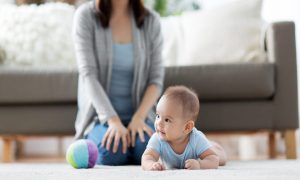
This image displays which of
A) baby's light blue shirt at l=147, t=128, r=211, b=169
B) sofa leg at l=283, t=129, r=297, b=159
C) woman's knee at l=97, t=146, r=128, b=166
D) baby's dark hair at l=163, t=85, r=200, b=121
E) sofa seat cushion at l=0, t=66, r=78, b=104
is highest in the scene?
baby's dark hair at l=163, t=85, r=200, b=121

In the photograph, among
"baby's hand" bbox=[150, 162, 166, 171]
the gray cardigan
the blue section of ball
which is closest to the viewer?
"baby's hand" bbox=[150, 162, 166, 171]

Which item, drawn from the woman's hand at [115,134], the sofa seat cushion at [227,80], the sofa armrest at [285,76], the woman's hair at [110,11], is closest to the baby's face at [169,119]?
the woman's hand at [115,134]

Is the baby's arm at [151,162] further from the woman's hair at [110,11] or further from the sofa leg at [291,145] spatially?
the sofa leg at [291,145]

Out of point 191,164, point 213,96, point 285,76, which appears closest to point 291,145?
point 285,76

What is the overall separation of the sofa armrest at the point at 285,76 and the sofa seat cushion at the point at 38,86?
851mm

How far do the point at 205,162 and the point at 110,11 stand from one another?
857mm

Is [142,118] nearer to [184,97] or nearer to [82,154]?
[82,154]

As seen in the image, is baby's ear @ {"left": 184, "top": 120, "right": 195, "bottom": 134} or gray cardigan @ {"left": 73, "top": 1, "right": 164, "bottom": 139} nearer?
baby's ear @ {"left": 184, "top": 120, "right": 195, "bottom": 134}

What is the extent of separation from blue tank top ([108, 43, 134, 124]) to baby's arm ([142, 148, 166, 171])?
55 cm

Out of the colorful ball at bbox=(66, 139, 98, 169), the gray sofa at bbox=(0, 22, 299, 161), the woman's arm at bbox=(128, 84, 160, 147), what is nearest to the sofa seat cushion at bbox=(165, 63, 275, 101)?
the gray sofa at bbox=(0, 22, 299, 161)

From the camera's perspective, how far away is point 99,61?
2.20 metres

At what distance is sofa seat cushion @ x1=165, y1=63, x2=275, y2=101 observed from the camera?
2.44m

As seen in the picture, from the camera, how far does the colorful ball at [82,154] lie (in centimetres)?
177

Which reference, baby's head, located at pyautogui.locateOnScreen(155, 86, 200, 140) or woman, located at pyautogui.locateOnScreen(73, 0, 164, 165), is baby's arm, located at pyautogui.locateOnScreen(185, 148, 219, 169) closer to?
baby's head, located at pyautogui.locateOnScreen(155, 86, 200, 140)
